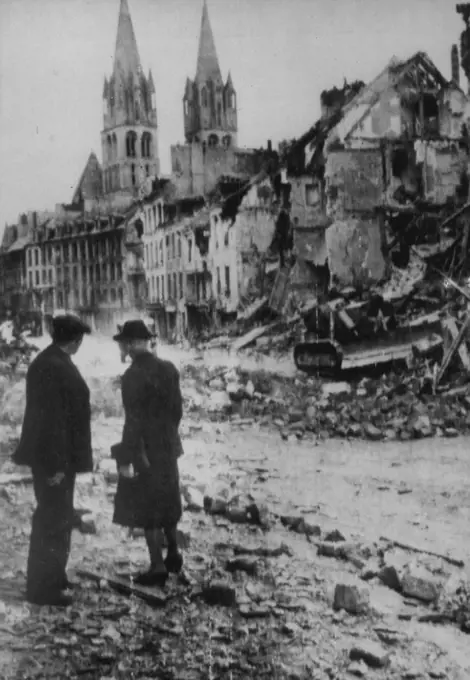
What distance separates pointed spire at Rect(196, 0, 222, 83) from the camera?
17.6 ft

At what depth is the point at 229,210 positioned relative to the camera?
7.10 metres

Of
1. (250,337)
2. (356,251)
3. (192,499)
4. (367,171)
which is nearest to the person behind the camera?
(192,499)

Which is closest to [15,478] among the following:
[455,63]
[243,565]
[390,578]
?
[243,565]

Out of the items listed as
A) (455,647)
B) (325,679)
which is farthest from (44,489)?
(455,647)

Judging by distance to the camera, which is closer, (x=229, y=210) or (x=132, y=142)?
(x=229, y=210)

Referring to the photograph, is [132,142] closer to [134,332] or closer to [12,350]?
[12,350]

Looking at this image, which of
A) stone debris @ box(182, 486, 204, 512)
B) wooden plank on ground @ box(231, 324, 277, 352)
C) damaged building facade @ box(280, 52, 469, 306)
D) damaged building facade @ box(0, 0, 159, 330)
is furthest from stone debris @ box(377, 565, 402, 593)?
damaged building facade @ box(280, 52, 469, 306)

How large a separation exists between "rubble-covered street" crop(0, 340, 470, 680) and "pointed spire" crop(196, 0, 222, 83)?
2368 millimetres

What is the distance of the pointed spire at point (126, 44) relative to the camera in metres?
5.35

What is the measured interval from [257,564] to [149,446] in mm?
1058

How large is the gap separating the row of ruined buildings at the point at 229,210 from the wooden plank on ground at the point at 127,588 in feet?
7.16

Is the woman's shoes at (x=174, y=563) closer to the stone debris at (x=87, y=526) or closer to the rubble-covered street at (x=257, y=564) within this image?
the rubble-covered street at (x=257, y=564)

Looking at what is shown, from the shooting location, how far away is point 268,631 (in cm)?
383

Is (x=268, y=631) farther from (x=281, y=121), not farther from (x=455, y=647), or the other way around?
(x=281, y=121)
